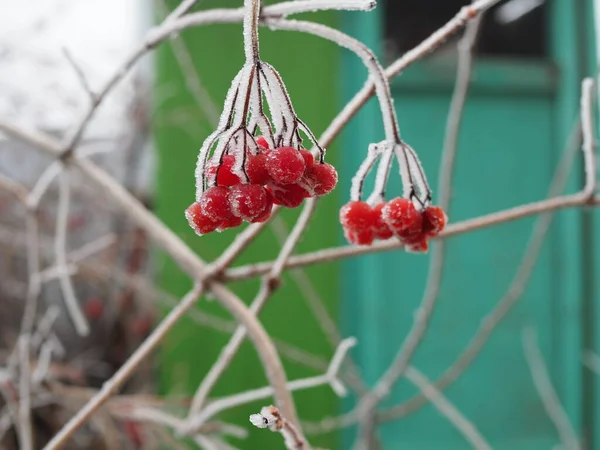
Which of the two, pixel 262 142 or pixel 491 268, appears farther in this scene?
pixel 491 268

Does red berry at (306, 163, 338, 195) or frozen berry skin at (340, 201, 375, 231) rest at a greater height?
red berry at (306, 163, 338, 195)

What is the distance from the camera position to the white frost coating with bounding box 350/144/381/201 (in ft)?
1.11

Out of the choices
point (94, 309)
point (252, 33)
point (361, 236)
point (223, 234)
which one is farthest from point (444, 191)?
point (94, 309)

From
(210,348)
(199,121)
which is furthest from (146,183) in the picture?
(210,348)

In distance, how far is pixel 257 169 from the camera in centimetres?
31

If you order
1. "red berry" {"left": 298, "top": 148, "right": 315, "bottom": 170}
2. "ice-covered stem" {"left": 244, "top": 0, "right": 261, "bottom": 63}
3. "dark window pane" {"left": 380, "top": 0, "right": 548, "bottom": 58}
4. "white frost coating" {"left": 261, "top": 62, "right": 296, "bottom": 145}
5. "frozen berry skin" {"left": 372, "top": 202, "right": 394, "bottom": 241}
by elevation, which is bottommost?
"frozen berry skin" {"left": 372, "top": 202, "right": 394, "bottom": 241}

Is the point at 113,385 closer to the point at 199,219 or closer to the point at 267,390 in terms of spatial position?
the point at 267,390

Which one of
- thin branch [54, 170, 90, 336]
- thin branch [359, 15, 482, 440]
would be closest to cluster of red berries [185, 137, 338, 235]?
thin branch [359, 15, 482, 440]

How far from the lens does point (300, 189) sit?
12.7 inches

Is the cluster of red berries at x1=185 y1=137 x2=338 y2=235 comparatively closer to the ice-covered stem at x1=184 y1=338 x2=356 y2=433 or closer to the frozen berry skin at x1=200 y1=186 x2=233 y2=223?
the frozen berry skin at x1=200 y1=186 x2=233 y2=223

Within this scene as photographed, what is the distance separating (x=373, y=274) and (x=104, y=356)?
0.86 metres

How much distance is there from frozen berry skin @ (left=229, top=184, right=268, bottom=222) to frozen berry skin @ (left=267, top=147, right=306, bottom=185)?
12 millimetres

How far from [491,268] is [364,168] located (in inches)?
61.0

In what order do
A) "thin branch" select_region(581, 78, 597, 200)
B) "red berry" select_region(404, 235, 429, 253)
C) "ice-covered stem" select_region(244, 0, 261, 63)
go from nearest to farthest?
"ice-covered stem" select_region(244, 0, 261, 63) < "red berry" select_region(404, 235, 429, 253) < "thin branch" select_region(581, 78, 597, 200)
